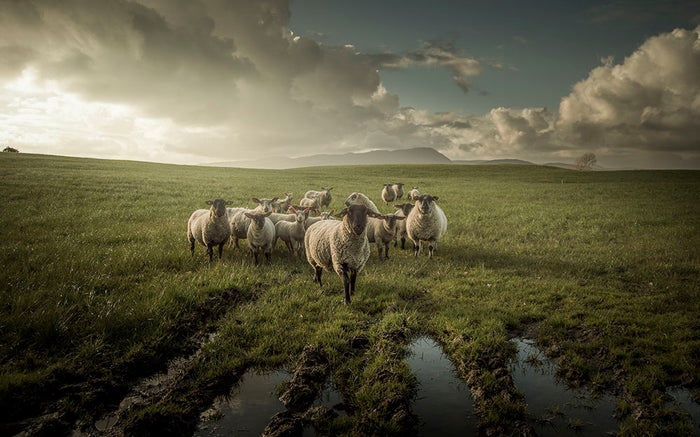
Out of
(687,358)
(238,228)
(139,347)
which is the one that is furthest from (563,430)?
(238,228)

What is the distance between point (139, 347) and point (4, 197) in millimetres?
20467

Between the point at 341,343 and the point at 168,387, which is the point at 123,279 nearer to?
the point at 168,387

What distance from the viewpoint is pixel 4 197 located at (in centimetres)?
1730

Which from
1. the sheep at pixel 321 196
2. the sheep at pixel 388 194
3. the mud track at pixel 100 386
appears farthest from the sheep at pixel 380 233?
the sheep at pixel 388 194

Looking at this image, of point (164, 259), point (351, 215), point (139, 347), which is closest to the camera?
point (139, 347)

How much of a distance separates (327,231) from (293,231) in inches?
144

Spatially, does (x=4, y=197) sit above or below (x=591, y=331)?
above

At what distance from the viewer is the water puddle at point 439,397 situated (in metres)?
3.75

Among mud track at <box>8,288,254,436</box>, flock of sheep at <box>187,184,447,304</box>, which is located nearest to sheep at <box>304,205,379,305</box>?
flock of sheep at <box>187,184,447,304</box>

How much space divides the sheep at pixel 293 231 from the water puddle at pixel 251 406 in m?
6.80

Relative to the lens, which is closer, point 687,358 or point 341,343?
point 687,358

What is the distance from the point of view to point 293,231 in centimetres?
1146

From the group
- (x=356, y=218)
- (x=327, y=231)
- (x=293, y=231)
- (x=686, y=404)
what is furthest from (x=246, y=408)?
(x=293, y=231)

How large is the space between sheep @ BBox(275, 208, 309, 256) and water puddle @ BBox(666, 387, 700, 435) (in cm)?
937
